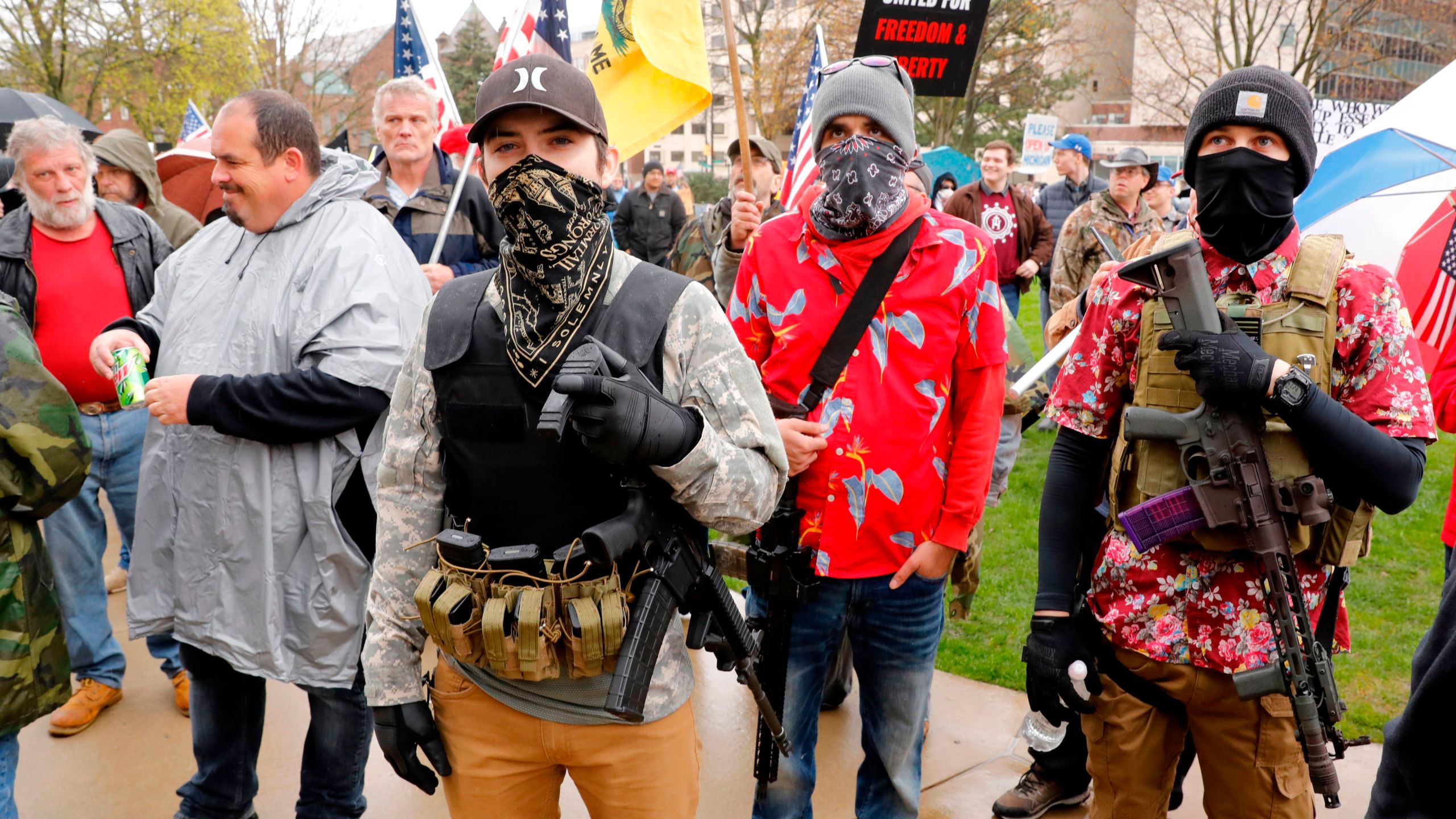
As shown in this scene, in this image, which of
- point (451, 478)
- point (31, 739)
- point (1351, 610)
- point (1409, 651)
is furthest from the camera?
point (1351, 610)

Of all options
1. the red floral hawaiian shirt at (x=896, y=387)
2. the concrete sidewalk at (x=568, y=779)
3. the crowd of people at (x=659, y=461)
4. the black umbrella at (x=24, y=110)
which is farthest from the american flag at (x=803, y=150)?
the black umbrella at (x=24, y=110)

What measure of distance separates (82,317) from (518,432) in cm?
313

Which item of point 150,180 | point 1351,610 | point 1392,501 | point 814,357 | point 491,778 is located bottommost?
point 1351,610

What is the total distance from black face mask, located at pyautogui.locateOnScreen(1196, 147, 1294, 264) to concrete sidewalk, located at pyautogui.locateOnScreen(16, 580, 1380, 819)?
2137mm

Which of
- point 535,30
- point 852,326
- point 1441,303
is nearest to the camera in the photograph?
point 852,326

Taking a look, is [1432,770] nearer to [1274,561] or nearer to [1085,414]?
[1274,561]

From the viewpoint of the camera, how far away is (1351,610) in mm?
5352

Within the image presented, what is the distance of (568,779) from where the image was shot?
13.5 ft

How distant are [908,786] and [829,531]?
2.42 ft

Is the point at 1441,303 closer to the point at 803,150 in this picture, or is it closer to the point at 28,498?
the point at 803,150

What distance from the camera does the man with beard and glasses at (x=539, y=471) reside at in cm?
196

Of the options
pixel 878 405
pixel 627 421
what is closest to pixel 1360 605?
pixel 878 405

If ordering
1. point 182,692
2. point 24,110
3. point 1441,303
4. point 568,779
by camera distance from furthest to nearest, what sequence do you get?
point 24,110 → point 182,692 → point 568,779 → point 1441,303

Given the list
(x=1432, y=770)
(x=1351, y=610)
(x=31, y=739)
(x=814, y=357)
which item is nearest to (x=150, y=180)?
(x=31, y=739)
